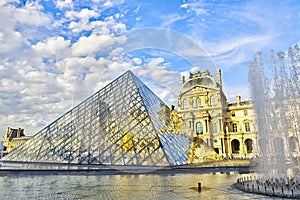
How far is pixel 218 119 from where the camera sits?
4397 centimetres

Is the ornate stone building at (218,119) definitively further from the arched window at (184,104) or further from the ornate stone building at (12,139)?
the ornate stone building at (12,139)

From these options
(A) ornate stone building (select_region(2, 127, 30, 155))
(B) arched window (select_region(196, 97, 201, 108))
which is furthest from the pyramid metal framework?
(A) ornate stone building (select_region(2, 127, 30, 155))

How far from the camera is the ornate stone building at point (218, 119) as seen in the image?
42.5 metres

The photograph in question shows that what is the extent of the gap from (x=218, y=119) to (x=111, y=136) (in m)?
32.1

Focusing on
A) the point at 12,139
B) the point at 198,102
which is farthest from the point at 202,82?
the point at 12,139

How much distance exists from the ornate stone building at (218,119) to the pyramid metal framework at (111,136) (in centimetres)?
2396

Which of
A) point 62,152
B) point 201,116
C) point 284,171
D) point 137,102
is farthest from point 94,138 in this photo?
point 201,116

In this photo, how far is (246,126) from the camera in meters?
44.3

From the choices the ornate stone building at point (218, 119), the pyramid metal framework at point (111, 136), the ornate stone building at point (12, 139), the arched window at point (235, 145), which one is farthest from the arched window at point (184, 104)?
the ornate stone building at point (12, 139)

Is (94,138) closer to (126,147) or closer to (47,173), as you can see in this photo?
(126,147)

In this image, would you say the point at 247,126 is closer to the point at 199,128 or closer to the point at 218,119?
the point at 218,119

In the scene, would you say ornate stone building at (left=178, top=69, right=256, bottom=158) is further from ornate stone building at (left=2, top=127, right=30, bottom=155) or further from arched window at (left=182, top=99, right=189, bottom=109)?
ornate stone building at (left=2, top=127, right=30, bottom=155)

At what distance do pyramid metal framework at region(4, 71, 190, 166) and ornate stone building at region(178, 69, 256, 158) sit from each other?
24.0m

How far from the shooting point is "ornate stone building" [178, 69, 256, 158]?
139 ft
